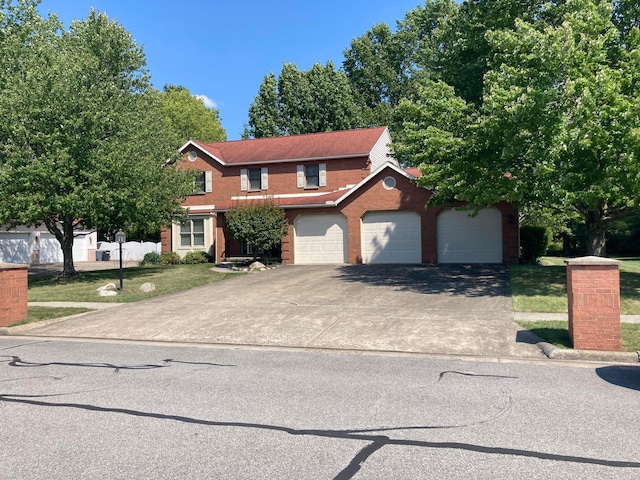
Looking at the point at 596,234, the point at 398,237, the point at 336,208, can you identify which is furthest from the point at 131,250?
the point at 596,234

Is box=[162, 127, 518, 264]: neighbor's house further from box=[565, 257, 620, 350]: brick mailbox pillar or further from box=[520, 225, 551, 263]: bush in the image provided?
box=[565, 257, 620, 350]: brick mailbox pillar

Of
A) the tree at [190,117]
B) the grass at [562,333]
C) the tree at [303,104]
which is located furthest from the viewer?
the tree at [190,117]

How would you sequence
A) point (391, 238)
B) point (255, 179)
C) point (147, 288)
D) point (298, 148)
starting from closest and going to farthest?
point (147, 288)
point (391, 238)
point (255, 179)
point (298, 148)

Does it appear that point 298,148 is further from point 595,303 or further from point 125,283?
point 595,303

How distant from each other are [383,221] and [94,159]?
12669 millimetres

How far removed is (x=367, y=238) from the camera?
25.3m

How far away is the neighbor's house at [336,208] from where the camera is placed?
23594mm

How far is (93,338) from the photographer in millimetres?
11734

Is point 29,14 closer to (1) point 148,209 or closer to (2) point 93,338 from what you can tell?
(1) point 148,209

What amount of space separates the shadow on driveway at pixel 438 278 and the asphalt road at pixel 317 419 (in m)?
7.59

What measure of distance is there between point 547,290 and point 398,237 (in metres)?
9.81

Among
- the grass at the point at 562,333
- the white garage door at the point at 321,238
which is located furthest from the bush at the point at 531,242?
the grass at the point at 562,333

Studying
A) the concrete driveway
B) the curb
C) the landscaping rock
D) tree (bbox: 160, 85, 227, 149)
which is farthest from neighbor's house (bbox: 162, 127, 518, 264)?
tree (bbox: 160, 85, 227, 149)

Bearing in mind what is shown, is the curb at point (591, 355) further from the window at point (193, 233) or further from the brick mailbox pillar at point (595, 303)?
the window at point (193, 233)
